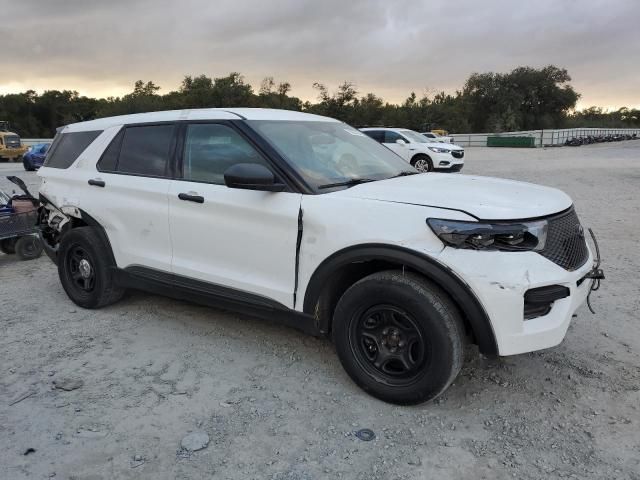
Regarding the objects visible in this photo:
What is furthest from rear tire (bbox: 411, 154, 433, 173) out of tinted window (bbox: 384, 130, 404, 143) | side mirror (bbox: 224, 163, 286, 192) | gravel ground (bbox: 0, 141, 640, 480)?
side mirror (bbox: 224, 163, 286, 192)

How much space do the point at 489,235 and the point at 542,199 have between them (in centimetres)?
66

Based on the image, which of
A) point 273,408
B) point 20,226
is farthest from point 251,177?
point 20,226

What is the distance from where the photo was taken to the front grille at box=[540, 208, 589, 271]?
115 inches

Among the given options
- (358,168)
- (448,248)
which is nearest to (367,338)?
(448,248)

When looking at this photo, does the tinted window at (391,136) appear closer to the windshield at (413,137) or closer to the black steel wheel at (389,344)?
the windshield at (413,137)

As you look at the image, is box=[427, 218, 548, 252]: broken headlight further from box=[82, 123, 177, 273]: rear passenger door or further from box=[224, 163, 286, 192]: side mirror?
box=[82, 123, 177, 273]: rear passenger door

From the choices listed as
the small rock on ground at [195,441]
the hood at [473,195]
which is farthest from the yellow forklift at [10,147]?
the small rock on ground at [195,441]

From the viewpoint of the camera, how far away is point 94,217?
181 inches

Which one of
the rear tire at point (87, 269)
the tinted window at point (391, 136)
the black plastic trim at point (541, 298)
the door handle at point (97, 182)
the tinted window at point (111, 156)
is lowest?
the rear tire at point (87, 269)

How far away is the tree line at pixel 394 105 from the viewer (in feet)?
236

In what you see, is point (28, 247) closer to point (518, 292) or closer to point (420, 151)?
point (518, 292)

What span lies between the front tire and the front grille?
63cm

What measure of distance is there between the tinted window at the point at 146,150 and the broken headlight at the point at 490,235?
7.69ft

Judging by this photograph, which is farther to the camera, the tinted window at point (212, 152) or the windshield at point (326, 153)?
the tinted window at point (212, 152)
